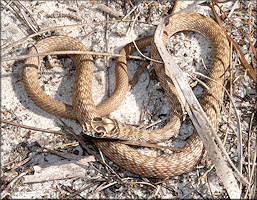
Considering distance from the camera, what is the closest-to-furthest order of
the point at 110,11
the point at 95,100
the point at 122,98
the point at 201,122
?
the point at 201,122 < the point at 122,98 < the point at 95,100 < the point at 110,11

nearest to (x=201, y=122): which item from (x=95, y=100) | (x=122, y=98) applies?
(x=122, y=98)

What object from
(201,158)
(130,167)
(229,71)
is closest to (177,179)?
(201,158)

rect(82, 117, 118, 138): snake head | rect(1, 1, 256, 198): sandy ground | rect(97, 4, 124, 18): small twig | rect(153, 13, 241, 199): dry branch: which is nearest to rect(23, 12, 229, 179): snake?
rect(82, 117, 118, 138): snake head

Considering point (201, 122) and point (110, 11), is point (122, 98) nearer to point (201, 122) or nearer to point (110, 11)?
point (201, 122)

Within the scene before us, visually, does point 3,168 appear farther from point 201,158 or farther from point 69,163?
point 201,158

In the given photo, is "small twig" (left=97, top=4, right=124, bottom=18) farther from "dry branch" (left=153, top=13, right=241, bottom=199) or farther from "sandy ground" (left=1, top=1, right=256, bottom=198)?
"dry branch" (left=153, top=13, right=241, bottom=199)
